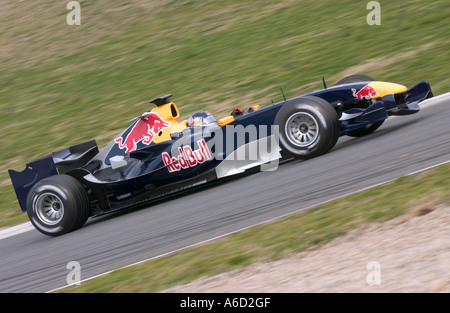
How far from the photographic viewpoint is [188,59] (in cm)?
1748

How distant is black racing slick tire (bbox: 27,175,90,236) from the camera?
27.1ft

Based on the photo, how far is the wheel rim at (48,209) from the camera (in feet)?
27.5

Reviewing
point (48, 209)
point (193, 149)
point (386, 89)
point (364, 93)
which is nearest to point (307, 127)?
point (364, 93)

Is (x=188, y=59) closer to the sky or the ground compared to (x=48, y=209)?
closer to the sky

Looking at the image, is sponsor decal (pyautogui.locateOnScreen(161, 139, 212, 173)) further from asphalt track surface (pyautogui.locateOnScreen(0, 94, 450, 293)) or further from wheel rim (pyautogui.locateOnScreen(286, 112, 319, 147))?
wheel rim (pyautogui.locateOnScreen(286, 112, 319, 147))

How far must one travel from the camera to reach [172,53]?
18.5 m

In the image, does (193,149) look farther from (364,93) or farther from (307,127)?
(364,93)

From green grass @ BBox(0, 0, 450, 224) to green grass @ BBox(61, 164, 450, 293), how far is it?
482 cm

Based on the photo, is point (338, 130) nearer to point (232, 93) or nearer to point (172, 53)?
point (232, 93)

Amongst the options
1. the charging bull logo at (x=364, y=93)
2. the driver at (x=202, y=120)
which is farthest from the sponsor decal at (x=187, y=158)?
the charging bull logo at (x=364, y=93)

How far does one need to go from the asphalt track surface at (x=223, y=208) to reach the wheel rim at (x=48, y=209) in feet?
0.80

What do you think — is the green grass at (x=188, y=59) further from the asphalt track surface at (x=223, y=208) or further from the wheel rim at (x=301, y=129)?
the wheel rim at (x=301, y=129)

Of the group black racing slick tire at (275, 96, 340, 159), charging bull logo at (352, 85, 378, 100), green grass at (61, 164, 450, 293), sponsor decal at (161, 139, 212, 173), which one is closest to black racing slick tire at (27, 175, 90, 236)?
sponsor decal at (161, 139, 212, 173)

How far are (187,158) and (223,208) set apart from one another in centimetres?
119
